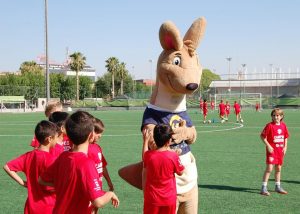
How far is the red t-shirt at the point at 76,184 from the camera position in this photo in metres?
3.59

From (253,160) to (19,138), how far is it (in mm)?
10515

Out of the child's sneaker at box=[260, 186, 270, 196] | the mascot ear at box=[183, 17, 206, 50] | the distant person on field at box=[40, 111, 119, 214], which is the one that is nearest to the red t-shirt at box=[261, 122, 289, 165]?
the child's sneaker at box=[260, 186, 270, 196]

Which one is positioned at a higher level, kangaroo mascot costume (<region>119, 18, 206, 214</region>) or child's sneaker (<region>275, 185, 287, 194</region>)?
kangaroo mascot costume (<region>119, 18, 206, 214</region>)

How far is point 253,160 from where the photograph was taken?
12.3 meters

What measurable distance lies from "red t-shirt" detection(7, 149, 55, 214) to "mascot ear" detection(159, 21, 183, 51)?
192cm

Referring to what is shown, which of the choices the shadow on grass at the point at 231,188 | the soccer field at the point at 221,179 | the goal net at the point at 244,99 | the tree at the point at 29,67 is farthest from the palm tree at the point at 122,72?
the shadow on grass at the point at 231,188

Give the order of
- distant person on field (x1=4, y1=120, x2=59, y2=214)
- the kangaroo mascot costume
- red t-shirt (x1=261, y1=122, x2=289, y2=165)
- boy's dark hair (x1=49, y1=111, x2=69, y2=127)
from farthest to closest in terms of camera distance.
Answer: red t-shirt (x1=261, y1=122, x2=289, y2=165) < boy's dark hair (x1=49, y1=111, x2=69, y2=127) < the kangaroo mascot costume < distant person on field (x1=4, y1=120, x2=59, y2=214)

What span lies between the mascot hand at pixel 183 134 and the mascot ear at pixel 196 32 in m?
1.03

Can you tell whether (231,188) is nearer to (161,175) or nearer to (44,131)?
(161,175)

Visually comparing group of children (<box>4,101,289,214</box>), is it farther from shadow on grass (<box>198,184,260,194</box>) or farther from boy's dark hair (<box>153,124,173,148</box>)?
shadow on grass (<box>198,184,260,194</box>)

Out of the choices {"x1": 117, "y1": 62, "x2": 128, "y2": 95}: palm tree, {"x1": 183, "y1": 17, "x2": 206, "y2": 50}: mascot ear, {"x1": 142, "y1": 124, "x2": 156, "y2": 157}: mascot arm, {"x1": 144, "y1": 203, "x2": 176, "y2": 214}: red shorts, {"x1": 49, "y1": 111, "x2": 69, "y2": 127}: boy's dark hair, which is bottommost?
{"x1": 144, "y1": 203, "x2": 176, "y2": 214}: red shorts

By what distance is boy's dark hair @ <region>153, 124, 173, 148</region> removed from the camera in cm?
487

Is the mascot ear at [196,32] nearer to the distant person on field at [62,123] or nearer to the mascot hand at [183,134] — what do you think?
the mascot hand at [183,134]

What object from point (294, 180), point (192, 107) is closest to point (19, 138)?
point (294, 180)
